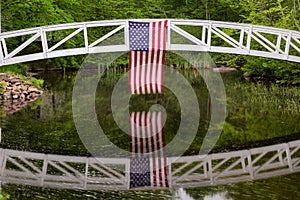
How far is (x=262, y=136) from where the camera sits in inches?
648

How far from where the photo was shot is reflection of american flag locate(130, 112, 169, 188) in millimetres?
12180

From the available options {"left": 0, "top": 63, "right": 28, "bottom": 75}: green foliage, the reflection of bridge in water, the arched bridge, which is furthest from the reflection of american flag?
{"left": 0, "top": 63, "right": 28, "bottom": 75}: green foliage

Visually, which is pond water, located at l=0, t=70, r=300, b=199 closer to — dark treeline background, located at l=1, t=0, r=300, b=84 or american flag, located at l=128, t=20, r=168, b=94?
american flag, located at l=128, t=20, r=168, b=94

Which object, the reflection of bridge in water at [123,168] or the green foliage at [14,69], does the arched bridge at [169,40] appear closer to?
the reflection of bridge in water at [123,168]

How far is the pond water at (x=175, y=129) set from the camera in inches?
444

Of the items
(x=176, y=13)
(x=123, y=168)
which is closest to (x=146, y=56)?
(x=123, y=168)

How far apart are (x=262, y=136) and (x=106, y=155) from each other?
4.85 metres

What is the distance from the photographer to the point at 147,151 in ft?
48.0

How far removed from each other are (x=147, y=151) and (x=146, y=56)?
4026mm

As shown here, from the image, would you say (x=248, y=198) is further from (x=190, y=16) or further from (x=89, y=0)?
(x=190, y=16)

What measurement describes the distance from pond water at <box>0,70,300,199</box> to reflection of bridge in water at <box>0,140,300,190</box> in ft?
1.18

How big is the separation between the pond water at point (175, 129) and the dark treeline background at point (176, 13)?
12.3ft

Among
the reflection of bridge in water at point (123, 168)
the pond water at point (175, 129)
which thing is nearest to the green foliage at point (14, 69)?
the pond water at point (175, 129)

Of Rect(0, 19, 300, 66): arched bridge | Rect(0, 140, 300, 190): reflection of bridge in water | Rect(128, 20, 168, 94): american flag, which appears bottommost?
Rect(0, 140, 300, 190): reflection of bridge in water
